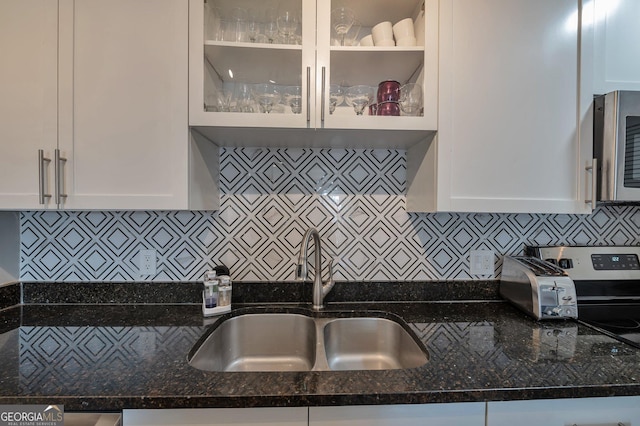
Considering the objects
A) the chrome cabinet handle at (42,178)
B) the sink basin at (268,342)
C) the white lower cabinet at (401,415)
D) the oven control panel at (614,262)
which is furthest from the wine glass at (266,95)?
the oven control panel at (614,262)

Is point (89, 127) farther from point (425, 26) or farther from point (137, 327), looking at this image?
point (425, 26)

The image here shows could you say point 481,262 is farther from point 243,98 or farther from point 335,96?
point 243,98

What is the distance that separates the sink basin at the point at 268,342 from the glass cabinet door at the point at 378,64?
2.62 feet

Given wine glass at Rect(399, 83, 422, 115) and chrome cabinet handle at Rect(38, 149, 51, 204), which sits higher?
wine glass at Rect(399, 83, 422, 115)

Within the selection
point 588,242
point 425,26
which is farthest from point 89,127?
point 588,242

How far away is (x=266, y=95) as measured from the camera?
3.70 ft

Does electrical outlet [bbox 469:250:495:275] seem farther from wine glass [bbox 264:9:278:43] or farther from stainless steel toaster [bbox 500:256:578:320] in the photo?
wine glass [bbox 264:9:278:43]

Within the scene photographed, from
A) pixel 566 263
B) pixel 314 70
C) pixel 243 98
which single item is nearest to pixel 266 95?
pixel 243 98

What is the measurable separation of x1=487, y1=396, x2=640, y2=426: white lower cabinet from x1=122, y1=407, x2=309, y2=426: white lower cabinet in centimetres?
48

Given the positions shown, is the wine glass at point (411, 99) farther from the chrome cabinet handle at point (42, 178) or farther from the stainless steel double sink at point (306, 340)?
the chrome cabinet handle at point (42, 178)

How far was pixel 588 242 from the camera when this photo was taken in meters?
1.42

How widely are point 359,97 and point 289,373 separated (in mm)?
975

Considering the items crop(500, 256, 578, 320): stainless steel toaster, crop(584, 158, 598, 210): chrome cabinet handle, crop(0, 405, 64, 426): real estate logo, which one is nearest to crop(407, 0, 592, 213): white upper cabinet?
crop(584, 158, 598, 210): chrome cabinet handle

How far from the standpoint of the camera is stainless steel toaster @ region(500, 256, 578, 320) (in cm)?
112
